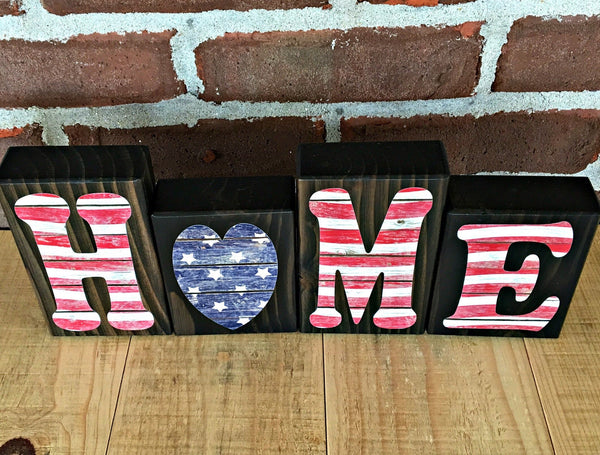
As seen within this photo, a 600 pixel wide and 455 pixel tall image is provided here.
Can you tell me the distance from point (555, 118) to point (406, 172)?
302 millimetres

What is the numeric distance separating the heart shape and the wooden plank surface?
31cm

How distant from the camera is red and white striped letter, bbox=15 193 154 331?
2.03 feet

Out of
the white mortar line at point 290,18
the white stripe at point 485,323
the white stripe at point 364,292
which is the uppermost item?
the white mortar line at point 290,18

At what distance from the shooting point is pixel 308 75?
0.75 metres

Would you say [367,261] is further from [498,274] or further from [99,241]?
[99,241]

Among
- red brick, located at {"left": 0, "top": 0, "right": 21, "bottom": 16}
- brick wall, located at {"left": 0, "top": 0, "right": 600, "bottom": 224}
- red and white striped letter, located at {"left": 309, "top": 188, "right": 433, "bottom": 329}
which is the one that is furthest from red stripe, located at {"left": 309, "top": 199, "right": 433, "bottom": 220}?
red brick, located at {"left": 0, "top": 0, "right": 21, "bottom": 16}

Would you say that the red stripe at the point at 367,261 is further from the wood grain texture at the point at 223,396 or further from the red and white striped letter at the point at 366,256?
the wood grain texture at the point at 223,396

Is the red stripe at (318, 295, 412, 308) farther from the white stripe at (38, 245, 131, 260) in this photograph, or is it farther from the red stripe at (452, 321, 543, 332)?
the white stripe at (38, 245, 131, 260)

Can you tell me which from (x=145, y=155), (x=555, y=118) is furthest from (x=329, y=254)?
(x=555, y=118)

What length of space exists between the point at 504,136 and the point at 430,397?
365mm

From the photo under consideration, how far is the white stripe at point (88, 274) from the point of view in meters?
0.67

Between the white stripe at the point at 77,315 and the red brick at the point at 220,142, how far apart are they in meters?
0.22

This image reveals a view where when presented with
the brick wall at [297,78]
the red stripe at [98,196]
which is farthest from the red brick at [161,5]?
the red stripe at [98,196]

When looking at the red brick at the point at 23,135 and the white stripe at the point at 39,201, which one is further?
the red brick at the point at 23,135
